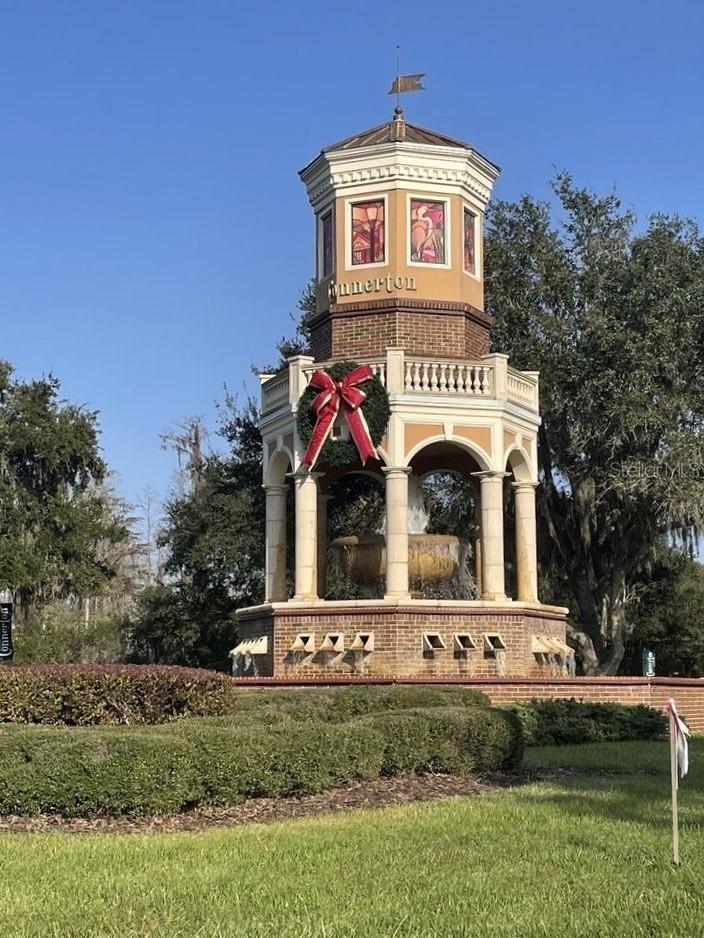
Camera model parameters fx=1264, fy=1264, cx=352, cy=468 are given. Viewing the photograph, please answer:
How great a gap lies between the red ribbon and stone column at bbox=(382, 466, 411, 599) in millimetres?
655

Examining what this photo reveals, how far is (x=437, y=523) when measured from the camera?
118ft

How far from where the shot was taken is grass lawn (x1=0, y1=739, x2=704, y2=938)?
6.81m

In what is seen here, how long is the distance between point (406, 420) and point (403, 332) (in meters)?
2.26

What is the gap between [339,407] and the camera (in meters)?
24.8

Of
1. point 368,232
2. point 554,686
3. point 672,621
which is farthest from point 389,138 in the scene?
point 672,621

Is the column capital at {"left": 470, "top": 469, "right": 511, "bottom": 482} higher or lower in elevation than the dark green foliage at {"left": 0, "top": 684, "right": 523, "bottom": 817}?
higher

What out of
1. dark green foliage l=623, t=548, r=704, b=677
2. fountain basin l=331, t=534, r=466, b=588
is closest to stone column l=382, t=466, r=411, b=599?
fountain basin l=331, t=534, r=466, b=588

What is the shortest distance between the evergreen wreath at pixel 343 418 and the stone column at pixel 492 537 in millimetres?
2461

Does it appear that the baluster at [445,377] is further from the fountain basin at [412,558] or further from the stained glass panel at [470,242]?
the fountain basin at [412,558]

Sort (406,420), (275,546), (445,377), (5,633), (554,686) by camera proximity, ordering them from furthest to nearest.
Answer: (5,633)
(275,546)
(445,377)
(406,420)
(554,686)

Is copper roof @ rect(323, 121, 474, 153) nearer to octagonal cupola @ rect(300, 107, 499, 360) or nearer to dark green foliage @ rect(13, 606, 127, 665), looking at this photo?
octagonal cupola @ rect(300, 107, 499, 360)

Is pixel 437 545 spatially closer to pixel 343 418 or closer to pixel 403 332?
pixel 343 418

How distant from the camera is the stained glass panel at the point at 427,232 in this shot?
26.4 m

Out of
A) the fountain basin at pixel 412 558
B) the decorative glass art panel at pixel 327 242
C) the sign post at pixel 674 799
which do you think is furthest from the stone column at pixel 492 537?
the sign post at pixel 674 799
